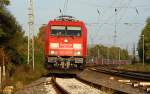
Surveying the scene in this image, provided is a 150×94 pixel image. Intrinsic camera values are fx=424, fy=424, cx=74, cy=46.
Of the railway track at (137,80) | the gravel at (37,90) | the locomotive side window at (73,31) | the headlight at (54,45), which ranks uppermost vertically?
the locomotive side window at (73,31)

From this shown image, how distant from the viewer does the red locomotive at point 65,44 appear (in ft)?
100

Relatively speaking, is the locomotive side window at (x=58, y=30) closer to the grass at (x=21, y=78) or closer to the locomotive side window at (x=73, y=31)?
the locomotive side window at (x=73, y=31)

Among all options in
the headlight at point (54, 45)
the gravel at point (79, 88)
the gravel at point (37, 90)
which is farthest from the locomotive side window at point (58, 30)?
the gravel at point (37, 90)

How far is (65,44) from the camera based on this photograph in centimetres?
3098

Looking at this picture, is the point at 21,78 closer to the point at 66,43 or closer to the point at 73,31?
the point at 66,43

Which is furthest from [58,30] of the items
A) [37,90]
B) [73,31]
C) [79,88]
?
[37,90]

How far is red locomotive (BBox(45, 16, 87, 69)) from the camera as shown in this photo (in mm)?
30609

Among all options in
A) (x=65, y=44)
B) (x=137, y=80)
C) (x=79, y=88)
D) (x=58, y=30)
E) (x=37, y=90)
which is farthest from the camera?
(x=58, y=30)

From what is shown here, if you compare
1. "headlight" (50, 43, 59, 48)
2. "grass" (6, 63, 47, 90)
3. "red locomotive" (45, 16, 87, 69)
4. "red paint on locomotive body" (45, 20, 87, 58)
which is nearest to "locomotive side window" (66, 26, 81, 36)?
"red locomotive" (45, 16, 87, 69)

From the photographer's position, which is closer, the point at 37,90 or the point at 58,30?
the point at 37,90

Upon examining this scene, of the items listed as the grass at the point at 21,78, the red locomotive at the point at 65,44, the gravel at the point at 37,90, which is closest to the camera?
the gravel at the point at 37,90

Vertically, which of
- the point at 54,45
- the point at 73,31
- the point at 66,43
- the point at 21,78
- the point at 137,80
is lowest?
the point at 21,78

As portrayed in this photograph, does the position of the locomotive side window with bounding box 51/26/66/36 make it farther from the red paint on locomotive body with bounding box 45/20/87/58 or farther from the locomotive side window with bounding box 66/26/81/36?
the locomotive side window with bounding box 66/26/81/36

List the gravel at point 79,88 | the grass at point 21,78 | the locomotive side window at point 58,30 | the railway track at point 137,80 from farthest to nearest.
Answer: the locomotive side window at point 58,30
the grass at point 21,78
the railway track at point 137,80
the gravel at point 79,88
